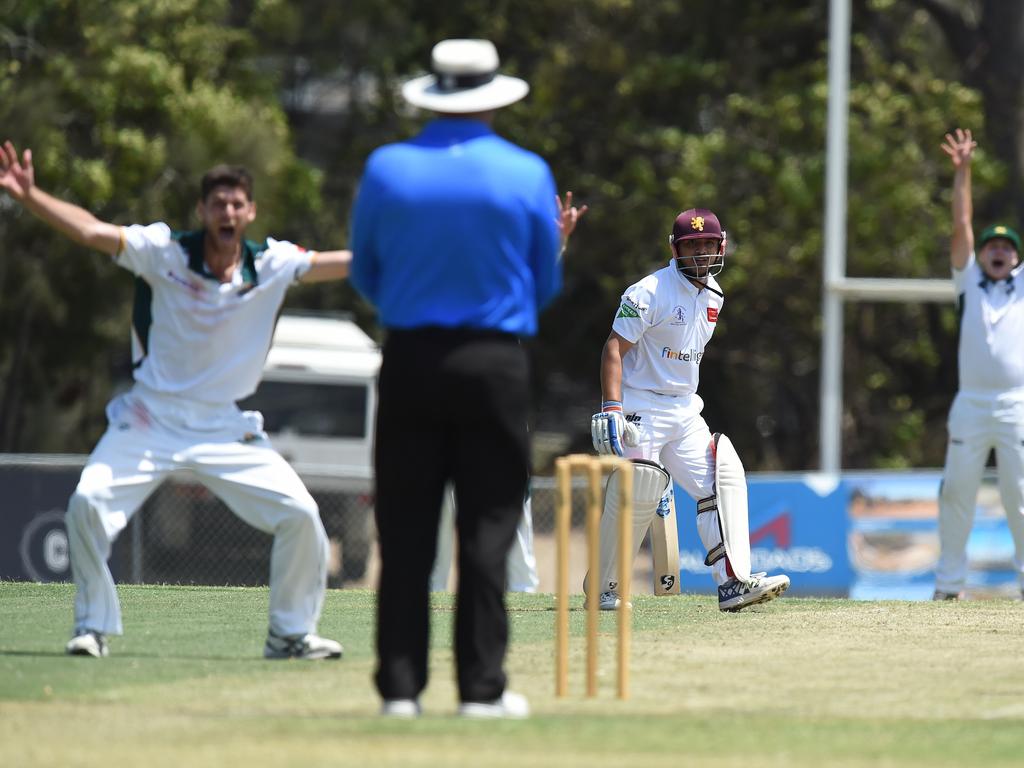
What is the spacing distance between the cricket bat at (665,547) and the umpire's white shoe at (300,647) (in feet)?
9.69

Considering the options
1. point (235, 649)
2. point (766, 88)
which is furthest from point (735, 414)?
point (235, 649)

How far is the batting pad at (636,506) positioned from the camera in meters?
10.5

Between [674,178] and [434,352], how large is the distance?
2243cm

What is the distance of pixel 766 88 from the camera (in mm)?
30109

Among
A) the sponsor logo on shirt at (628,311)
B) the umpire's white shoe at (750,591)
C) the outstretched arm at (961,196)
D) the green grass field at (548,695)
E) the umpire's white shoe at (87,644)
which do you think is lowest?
the green grass field at (548,695)

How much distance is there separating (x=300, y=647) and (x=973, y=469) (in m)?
5.91

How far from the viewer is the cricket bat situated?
11039 mm

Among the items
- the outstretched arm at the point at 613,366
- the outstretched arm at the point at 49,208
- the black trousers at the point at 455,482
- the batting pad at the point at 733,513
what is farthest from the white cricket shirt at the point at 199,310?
the batting pad at the point at 733,513

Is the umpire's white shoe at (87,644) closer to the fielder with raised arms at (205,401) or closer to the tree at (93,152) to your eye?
the fielder with raised arms at (205,401)

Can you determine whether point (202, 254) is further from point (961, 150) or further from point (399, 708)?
point (961, 150)

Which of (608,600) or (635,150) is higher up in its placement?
(635,150)

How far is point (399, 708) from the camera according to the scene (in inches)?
266

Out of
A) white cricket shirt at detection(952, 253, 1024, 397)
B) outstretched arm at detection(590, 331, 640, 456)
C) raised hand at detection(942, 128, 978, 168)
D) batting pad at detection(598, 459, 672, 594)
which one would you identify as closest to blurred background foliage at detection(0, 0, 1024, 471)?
white cricket shirt at detection(952, 253, 1024, 397)

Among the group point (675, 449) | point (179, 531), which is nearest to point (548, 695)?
point (675, 449)
